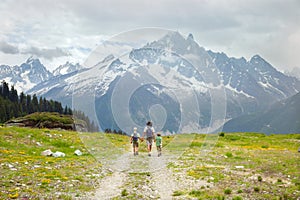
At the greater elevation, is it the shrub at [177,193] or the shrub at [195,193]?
the shrub at [195,193]

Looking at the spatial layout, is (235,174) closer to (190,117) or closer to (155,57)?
(190,117)

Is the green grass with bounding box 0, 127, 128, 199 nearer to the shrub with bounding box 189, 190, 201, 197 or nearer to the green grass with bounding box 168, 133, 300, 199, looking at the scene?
the shrub with bounding box 189, 190, 201, 197

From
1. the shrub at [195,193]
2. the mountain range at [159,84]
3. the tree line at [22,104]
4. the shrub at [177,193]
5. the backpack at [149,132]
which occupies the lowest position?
Answer: the shrub at [177,193]

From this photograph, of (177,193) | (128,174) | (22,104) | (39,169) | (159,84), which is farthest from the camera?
(22,104)

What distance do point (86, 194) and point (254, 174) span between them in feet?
37.8

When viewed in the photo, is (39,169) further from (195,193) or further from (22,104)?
(22,104)

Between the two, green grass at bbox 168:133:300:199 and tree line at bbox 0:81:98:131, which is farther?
tree line at bbox 0:81:98:131

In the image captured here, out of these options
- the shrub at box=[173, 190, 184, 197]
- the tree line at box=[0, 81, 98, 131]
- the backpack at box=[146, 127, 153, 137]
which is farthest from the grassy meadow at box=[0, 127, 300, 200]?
the tree line at box=[0, 81, 98, 131]

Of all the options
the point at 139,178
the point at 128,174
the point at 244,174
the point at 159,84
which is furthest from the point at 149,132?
the point at 244,174

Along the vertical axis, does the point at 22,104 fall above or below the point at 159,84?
above

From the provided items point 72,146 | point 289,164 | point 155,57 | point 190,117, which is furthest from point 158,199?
point 72,146

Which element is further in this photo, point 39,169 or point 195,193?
point 39,169

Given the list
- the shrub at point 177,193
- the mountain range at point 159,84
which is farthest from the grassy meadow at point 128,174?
the mountain range at point 159,84

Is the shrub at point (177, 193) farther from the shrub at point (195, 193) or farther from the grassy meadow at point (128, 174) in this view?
the shrub at point (195, 193)
